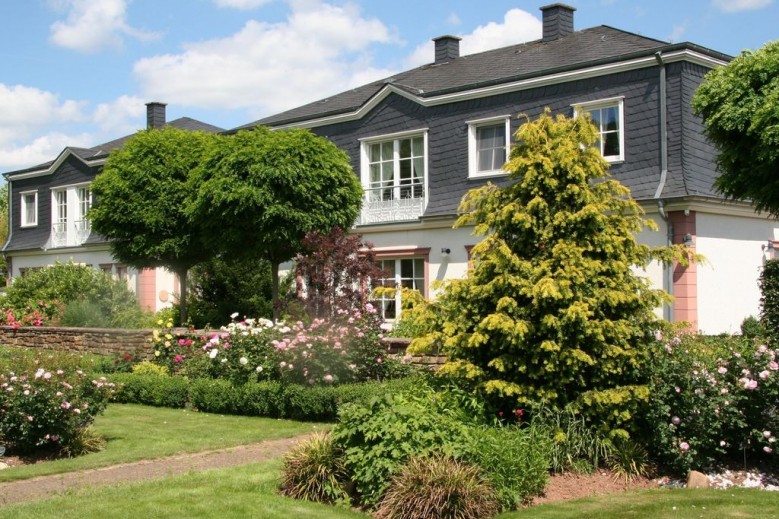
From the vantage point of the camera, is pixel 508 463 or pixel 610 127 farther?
pixel 610 127

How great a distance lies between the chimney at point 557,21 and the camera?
947 inches

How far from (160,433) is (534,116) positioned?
40.6ft

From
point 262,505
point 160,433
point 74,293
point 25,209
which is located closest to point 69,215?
point 25,209

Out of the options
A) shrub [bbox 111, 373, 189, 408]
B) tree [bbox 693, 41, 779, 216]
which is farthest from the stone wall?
tree [bbox 693, 41, 779, 216]

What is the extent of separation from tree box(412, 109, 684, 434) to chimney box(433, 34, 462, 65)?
17.7 metres

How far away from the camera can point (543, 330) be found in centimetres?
921

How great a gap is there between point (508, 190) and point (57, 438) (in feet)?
19.6

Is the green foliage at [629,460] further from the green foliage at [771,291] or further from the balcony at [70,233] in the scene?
the balcony at [70,233]

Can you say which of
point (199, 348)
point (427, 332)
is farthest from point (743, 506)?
point (199, 348)

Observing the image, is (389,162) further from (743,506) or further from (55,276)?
(743,506)

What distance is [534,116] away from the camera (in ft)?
68.0

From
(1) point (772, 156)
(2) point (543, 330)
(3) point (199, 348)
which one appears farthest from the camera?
(3) point (199, 348)

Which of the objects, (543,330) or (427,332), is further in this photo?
(427,332)

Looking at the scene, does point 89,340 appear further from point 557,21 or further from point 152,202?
point 557,21
